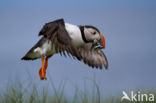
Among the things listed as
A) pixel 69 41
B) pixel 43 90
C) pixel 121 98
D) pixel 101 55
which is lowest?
pixel 121 98

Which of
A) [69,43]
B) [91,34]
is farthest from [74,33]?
[69,43]

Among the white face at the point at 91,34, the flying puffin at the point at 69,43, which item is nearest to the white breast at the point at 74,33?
the flying puffin at the point at 69,43

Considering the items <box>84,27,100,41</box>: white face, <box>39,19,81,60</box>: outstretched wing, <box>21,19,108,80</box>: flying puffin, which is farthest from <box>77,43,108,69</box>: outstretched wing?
<box>39,19,81,60</box>: outstretched wing

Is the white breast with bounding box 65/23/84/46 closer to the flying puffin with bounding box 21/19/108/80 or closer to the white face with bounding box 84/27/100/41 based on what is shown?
the flying puffin with bounding box 21/19/108/80

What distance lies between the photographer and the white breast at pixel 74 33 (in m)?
3.30

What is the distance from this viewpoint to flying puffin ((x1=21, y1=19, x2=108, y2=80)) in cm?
293

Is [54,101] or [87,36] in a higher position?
[87,36]

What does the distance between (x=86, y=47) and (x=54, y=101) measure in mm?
1038

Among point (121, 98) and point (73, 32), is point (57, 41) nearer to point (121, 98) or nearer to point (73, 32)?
point (73, 32)

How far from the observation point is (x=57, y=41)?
297 centimetres

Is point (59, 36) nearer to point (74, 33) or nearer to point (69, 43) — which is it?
point (69, 43)

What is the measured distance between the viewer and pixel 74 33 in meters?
3.36

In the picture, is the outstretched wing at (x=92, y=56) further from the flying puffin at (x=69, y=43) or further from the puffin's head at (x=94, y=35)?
the puffin's head at (x=94, y=35)

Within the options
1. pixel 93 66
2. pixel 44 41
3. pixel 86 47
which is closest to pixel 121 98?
pixel 93 66
